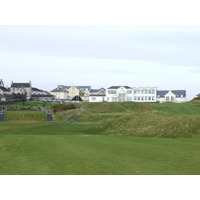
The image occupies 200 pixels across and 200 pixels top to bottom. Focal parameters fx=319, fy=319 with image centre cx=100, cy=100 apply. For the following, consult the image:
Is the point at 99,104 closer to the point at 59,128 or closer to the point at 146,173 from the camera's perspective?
the point at 59,128

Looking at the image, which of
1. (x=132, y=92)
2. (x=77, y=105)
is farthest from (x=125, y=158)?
(x=132, y=92)

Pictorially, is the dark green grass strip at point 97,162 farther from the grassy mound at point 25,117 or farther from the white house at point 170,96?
the white house at point 170,96

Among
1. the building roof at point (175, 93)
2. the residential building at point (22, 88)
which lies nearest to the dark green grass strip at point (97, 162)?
the building roof at point (175, 93)

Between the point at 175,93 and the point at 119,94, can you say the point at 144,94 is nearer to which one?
the point at 119,94

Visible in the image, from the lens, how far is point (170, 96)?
162 metres

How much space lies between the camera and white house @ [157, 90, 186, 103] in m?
161

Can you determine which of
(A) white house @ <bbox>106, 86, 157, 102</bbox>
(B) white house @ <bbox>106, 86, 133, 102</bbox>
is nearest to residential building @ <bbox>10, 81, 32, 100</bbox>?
(B) white house @ <bbox>106, 86, 133, 102</bbox>

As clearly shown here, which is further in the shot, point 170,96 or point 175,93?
point 175,93

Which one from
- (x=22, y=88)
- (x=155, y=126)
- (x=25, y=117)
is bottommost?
(x=25, y=117)

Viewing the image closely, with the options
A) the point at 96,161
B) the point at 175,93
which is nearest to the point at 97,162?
the point at 96,161

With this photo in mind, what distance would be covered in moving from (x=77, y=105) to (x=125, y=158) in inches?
3183

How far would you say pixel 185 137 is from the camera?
3475 cm

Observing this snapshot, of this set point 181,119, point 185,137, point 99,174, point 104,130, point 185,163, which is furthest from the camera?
point 104,130

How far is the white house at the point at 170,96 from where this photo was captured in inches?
6348
